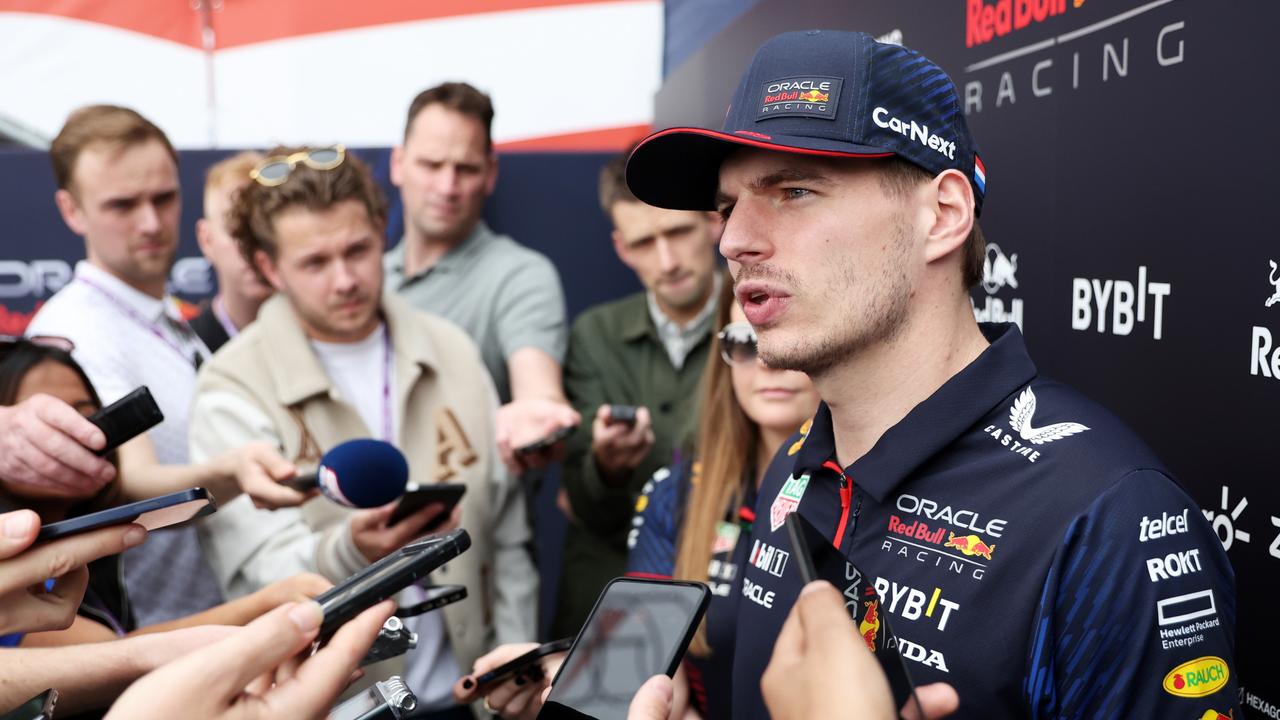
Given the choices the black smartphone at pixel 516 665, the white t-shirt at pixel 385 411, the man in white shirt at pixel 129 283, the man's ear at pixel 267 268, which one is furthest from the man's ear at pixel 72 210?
the black smartphone at pixel 516 665

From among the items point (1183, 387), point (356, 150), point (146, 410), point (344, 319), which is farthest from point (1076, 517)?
point (356, 150)

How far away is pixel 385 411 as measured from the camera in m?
2.75

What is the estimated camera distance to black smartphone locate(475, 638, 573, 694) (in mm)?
1536

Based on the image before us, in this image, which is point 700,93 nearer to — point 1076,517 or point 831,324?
point 831,324

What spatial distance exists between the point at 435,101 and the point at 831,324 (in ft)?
8.13

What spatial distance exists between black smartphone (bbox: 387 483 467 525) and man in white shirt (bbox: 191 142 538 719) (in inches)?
10.8

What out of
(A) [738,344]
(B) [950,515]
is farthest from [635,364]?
(B) [950,515]

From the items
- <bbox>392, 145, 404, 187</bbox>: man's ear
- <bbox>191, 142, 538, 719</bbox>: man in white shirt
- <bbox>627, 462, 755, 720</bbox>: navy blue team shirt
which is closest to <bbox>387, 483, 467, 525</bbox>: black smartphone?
<bbox>191, 142, 538, 719</bbox>: man in white shirt

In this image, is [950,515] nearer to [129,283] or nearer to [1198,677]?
[1198,677]

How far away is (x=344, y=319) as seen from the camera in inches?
107

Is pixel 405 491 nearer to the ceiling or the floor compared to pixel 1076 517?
nearer to the floor

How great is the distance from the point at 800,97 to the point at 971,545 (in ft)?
1.94

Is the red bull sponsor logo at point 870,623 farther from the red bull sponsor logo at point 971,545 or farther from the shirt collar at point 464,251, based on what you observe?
the shirt collar at point 464,251

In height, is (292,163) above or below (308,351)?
above
